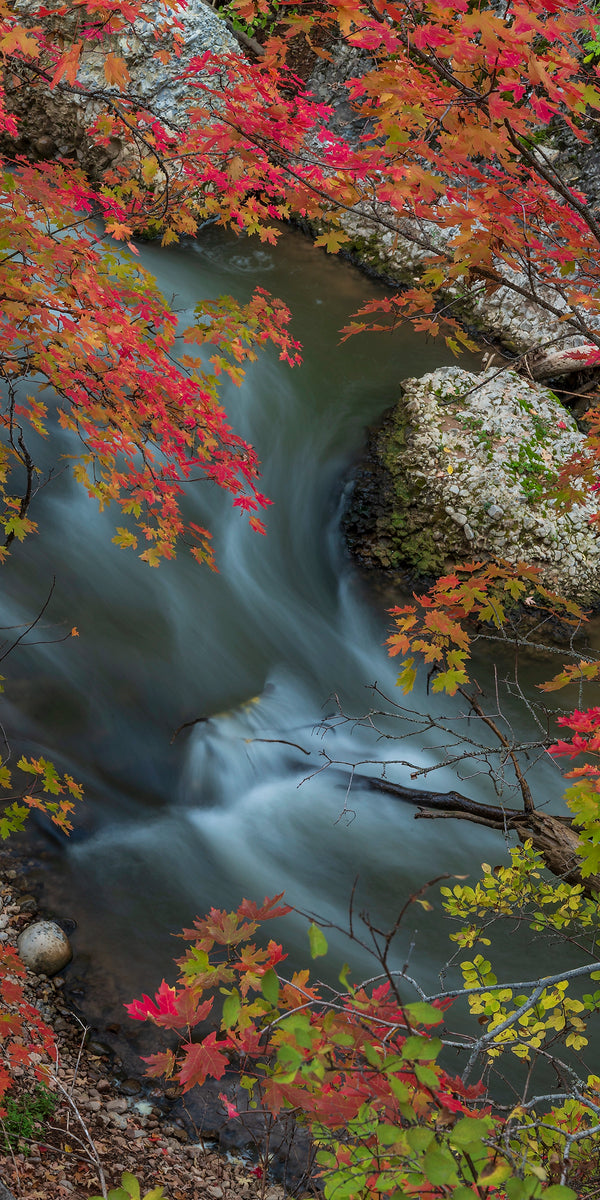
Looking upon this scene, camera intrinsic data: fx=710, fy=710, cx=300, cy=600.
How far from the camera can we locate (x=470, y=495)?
7.04 meters

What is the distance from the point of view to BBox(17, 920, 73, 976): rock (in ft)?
12.3

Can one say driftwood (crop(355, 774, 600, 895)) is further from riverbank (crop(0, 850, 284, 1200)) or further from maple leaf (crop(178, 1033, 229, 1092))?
riverbank (crop(0, 850, 284, 1200))

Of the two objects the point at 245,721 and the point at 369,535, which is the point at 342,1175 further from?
the point at 369,535

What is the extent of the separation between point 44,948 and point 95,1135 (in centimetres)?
90

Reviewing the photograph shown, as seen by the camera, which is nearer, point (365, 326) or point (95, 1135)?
point (95, 1135)

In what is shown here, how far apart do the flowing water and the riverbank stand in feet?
0.71

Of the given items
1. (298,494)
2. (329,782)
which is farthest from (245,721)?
(298,494)

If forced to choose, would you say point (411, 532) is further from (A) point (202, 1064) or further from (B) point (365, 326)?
(A) point (202, 1064)

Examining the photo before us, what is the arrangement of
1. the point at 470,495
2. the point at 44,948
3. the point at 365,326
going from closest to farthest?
the point at 365,326 < the point at 44,948 < the point at 470,495

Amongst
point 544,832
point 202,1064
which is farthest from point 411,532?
point 202,1064

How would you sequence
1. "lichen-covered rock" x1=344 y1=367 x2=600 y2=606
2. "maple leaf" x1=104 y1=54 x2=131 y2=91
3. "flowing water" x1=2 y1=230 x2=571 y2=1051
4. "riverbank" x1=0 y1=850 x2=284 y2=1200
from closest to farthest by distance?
"maple leaf" x1=104 y1=54 x2=131 y2=91, "riverbank" x1=0 y1=850 x2=284 y2=1200, "flowing water" x1=2 y1=230 x2=571 y2=1051, "lichen-covered rock" x1=344 y1=367 x2=600 y2=606

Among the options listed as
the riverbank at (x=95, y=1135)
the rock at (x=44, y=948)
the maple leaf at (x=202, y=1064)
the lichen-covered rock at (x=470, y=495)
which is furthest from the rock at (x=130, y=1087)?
the lichen-covered rock at (x=470, y=495)

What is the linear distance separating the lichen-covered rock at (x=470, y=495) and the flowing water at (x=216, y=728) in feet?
1.43

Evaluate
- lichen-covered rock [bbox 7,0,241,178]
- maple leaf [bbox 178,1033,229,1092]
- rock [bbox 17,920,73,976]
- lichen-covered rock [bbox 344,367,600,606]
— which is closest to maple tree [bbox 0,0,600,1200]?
maple leaf [bbox 178,1033,229,1092]
